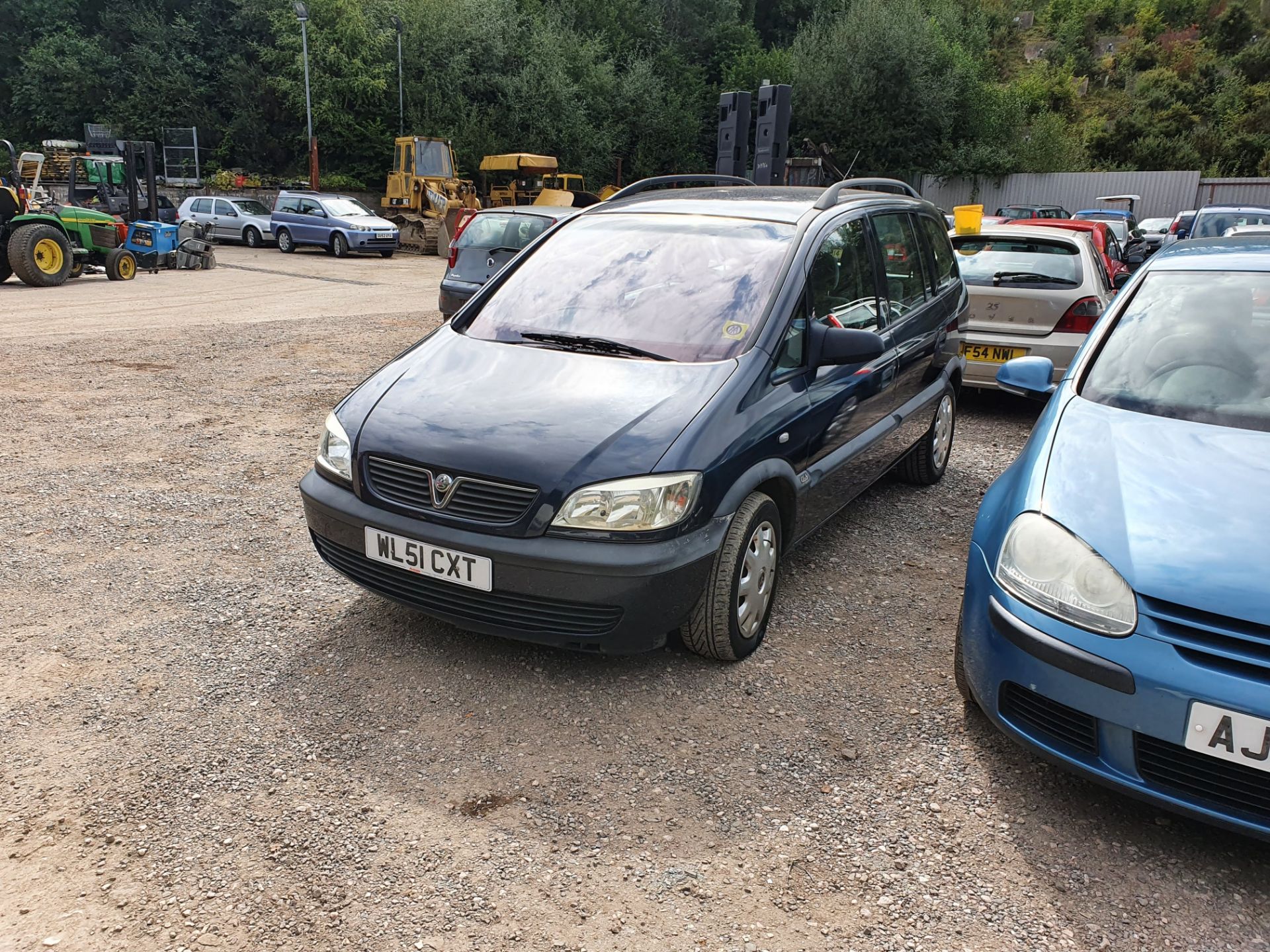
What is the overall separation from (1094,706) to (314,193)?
26707mm

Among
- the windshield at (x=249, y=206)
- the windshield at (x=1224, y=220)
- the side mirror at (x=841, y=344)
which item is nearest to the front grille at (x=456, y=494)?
the side mirror at (x=841, y=344)

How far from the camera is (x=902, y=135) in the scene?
1545 inches

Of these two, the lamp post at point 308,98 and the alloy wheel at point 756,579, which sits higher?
the lamp post at point 308,98

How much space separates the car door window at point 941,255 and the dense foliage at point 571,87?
31264mm

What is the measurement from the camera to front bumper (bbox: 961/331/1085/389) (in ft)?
23.0

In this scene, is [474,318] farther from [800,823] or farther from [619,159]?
[619,159]

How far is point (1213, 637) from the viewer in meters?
2.29

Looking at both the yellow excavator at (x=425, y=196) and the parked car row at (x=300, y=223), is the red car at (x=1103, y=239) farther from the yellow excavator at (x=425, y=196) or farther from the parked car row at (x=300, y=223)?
the yellow excavator at (x=425, y=196)

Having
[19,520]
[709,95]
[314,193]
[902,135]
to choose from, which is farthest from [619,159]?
[19,520]

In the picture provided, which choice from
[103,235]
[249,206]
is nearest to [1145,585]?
[103,235]

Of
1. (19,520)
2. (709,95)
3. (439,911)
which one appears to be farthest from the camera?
(709,95)

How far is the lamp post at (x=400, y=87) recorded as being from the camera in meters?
33.9

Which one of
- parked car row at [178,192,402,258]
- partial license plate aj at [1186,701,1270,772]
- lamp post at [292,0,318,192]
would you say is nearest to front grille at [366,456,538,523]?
partial license plate aj at [1186,701,1270,772]

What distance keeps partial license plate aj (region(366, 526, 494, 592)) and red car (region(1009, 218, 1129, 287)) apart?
645 centimetres
